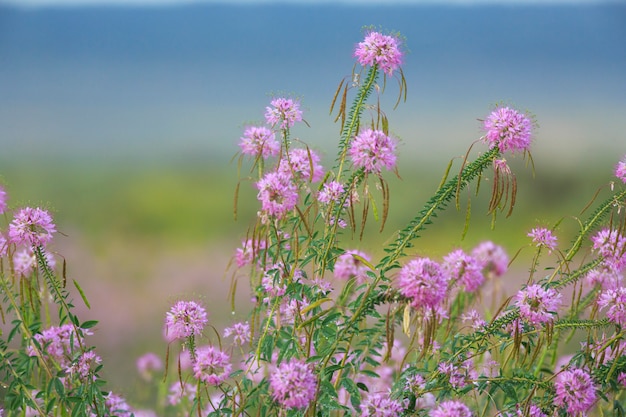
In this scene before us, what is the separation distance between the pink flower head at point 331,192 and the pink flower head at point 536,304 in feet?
1.07

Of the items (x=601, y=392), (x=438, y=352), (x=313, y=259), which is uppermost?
(x=313, y=259)

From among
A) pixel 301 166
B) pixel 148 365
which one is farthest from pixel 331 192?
pixel 148 365

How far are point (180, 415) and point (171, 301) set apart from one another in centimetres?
85

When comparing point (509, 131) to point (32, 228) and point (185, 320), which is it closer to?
point (185, 320)

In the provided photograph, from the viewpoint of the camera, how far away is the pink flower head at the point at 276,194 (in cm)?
121

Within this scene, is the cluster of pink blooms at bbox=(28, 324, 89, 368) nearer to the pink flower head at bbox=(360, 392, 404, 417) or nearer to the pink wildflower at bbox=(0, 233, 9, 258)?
the pink wildflower at bbox=(0, 233, 9, 258)

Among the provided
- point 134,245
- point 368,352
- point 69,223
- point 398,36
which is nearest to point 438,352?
point 368,352

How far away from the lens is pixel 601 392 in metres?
1.33

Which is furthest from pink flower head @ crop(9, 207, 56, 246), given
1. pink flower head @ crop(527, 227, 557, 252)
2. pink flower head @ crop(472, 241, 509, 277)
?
pink flower head @ crop(472, 241, 509, 277)

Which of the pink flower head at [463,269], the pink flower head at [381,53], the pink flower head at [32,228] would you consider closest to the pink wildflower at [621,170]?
the pink flower head at [463,269]

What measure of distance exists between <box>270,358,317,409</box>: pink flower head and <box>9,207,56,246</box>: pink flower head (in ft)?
1.40

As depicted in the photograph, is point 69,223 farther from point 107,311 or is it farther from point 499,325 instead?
point 499,325

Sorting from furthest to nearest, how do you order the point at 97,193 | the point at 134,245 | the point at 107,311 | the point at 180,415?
the point at 97,193, the point at 134,245, the point at 107,311, the point at 180,415

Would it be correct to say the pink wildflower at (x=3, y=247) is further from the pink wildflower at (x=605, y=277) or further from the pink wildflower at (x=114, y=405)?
the pink wildflower at (x=605, y=277)
